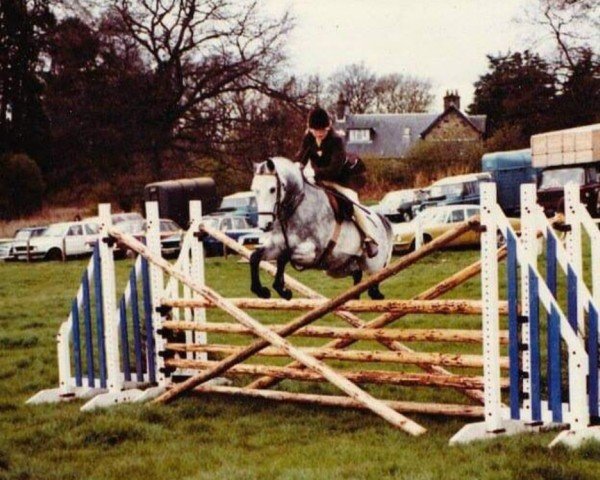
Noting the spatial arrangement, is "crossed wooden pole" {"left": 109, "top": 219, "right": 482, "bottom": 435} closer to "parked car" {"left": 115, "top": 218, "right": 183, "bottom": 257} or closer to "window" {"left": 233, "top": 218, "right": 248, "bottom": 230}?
"parked car" {"left": 115, "top": 218, "right": 183, "bottom": 257}

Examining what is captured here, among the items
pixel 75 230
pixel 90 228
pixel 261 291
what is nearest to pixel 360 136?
pixel 90 228

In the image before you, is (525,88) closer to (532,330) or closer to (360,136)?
(360,136)

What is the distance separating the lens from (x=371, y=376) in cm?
Result: 851

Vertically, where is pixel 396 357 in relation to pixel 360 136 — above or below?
below

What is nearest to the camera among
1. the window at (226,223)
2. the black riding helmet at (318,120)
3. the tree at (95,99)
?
the black riding helmet at (318,120)

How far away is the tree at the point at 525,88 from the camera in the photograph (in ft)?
167

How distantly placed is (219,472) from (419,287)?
12138 mm

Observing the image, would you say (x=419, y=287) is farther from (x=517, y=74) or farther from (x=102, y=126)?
(x=517, y=74)

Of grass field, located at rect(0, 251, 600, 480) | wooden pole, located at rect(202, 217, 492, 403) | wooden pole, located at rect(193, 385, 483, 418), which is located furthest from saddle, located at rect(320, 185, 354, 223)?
wooden pole, located at rect(193, 385, 483, 418)


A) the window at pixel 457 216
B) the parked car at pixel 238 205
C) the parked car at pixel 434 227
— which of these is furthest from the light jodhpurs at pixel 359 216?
the parked car at pixel 238 205

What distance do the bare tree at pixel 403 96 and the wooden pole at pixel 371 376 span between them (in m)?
54.0

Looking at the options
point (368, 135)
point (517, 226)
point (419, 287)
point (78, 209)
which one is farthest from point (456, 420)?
point (368, 135)

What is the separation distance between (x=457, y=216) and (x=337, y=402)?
65.4 ft

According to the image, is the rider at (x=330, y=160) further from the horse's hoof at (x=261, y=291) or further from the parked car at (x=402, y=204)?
the parked car at (x=402, y=204)
